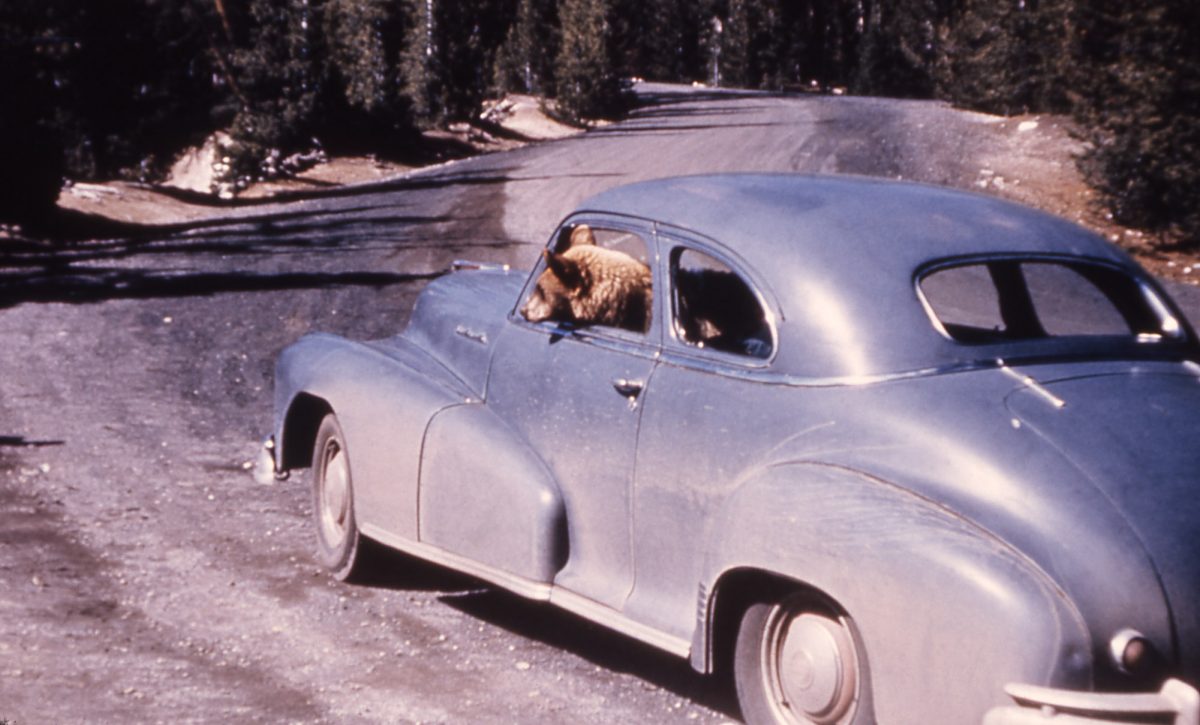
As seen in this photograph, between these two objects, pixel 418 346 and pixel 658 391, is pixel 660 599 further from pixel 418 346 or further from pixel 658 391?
pixel 418 346

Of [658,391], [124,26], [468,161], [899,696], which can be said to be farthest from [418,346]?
[124,26]

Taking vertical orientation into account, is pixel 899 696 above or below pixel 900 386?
below

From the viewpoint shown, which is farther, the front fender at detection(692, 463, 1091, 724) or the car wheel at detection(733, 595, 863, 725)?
the car wheel at detection(733, 595, 863, 725)

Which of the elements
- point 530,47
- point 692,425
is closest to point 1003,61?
point 530,47

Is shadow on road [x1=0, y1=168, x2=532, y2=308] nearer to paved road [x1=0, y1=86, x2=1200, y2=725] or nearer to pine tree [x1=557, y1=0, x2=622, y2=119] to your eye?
paved road [x1=0, y1=86, x2=1200, y2=725]

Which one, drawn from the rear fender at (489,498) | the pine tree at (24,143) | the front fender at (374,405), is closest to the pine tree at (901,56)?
the pine tree at (24,143)

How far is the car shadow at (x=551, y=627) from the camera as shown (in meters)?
5.07

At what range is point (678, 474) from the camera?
4539 mm

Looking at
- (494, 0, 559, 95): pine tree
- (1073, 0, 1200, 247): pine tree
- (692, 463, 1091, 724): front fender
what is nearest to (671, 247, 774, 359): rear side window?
(692, 463, 1091, 724): front fender

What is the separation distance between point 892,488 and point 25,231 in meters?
18.7

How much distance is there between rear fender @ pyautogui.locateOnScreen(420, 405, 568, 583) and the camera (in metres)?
5.00

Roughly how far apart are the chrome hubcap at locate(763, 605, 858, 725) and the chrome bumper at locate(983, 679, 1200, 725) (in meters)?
0.67

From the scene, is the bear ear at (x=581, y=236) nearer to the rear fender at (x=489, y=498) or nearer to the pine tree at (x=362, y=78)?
the rear fender at (x=489, y=498)

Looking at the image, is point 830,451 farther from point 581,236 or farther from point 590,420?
point 581,236
